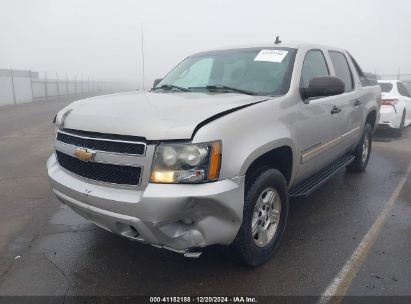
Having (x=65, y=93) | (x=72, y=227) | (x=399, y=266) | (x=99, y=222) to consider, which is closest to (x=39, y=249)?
(x=72, y=227)

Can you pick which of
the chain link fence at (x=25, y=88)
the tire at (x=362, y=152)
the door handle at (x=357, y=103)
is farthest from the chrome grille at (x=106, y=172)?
the chain link fence at (x=25, y=88)

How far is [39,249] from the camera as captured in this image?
3.47m

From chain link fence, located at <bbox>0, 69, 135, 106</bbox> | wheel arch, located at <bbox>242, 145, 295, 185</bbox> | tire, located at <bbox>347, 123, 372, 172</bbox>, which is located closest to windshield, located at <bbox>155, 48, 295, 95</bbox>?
wheel arch, located at <bbox>242, 145, 295, 185</bbox>

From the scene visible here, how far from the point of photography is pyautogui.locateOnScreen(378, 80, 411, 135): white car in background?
8977 mm

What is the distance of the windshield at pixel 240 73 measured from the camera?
3.44m

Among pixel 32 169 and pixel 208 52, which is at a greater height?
pixel 208 52

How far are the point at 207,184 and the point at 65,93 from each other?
37432 millimetres

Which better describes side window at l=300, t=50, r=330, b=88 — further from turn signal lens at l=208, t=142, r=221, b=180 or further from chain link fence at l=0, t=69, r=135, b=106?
chain link fence at l=0, t=69, r=135, b=106

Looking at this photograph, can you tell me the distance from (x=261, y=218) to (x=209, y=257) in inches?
24.1

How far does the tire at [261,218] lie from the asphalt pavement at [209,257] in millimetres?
162

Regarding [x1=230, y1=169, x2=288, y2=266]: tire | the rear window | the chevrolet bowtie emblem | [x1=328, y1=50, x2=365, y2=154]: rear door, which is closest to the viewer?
the chevrolet bowtie emblem

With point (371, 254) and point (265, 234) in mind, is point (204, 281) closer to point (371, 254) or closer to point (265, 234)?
point (265, 234)

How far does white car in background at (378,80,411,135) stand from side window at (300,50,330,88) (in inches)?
221

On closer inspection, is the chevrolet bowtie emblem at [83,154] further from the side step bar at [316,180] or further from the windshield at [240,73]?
the side step bar at [316,180]
